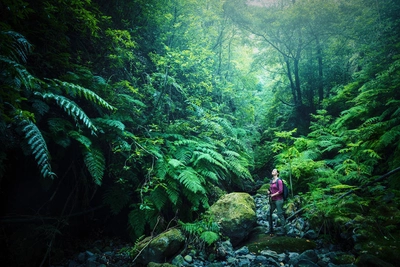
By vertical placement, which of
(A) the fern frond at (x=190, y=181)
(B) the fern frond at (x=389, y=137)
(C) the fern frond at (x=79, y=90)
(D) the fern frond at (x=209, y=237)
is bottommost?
(D) the fern frond at (x=209, y=237)

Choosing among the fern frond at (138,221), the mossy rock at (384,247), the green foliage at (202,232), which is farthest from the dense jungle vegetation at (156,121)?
the green foliage at (202,232)

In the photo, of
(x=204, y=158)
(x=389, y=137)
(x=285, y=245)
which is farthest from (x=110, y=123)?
(x=389, y=137)

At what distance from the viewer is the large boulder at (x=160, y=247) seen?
3.33m

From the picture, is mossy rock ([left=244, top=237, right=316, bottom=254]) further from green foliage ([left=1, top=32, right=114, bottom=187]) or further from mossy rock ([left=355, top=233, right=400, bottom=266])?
green foliage ([left=1, top=32, right=114, bottom=187])

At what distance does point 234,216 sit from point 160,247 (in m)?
1.73

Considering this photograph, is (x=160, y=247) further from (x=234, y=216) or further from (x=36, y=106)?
(x=36, y=106)

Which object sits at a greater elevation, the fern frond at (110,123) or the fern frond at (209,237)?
the fern frond at (110,123)

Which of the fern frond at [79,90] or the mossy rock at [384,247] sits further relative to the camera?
the mossy rock at [384,247]

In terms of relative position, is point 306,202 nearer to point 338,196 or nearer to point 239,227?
point 338,196

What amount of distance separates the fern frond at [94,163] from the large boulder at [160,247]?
1.48m

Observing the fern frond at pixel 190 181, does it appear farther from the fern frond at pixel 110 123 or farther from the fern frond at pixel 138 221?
the fern frond at pixel 110 123

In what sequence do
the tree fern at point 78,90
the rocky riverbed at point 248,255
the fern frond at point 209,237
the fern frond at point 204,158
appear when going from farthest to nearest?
the fern frond at point 204,158 → the fern frond at point 209,237 → the rocky riverbed at point 248,255 → the tree fern at point 78,90

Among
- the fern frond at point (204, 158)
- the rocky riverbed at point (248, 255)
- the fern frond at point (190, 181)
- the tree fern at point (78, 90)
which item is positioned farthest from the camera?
the fern frond at point (204, 158)

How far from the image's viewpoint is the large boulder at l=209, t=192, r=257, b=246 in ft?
13.6
